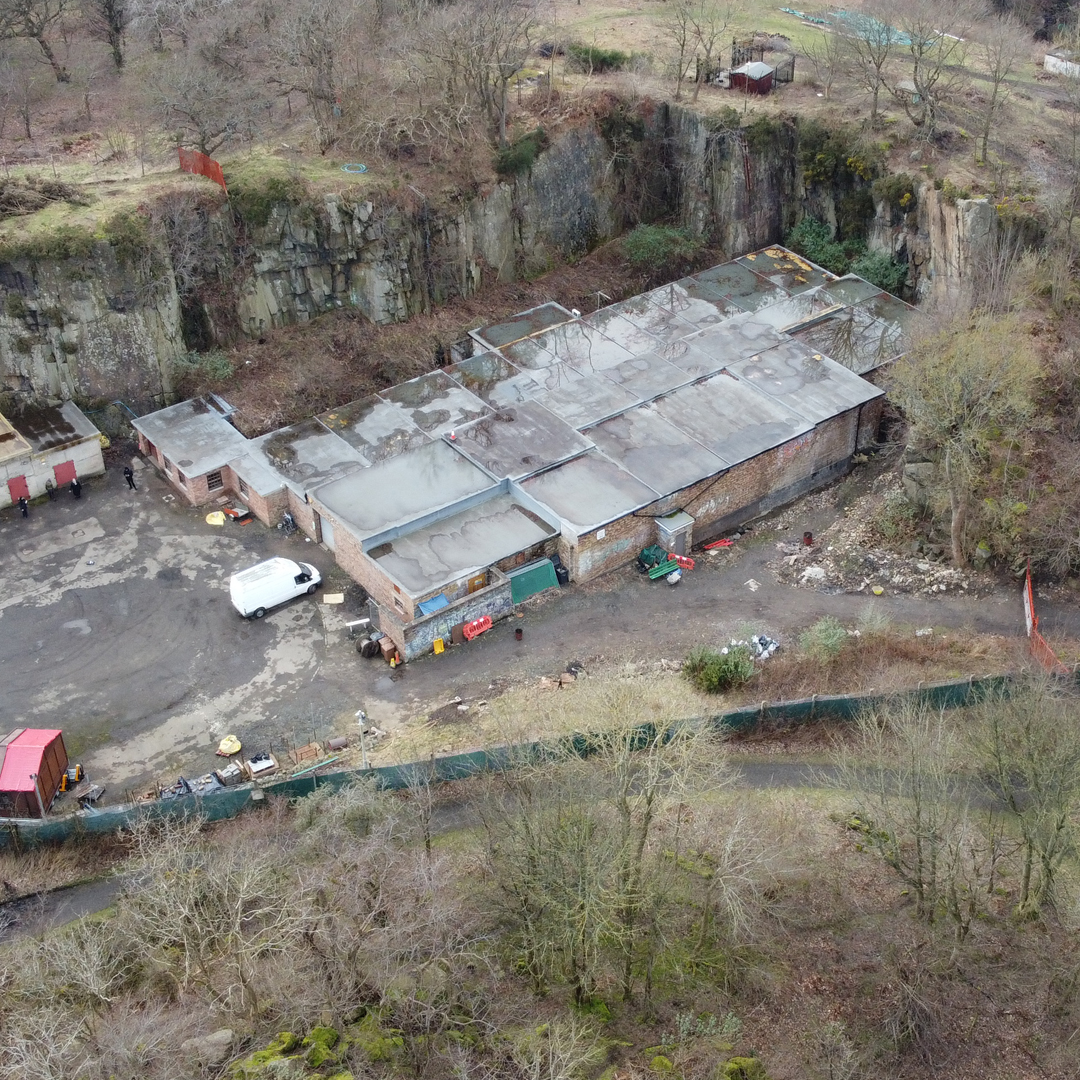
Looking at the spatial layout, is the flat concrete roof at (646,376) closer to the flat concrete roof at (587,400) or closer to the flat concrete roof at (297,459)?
the flat concrete roof at (587,400)

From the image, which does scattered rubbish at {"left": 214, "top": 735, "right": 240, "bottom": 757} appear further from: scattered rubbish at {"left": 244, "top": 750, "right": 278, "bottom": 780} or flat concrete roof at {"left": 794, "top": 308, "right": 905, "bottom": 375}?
flat concrete roof at {"left": 794, "top": 308, "right": 905, "bottom": 375}

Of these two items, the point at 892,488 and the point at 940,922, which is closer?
the point at 940,922

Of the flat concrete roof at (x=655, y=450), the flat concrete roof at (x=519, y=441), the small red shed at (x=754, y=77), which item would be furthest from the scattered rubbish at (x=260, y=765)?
the small red shed at (x=754, y=77)

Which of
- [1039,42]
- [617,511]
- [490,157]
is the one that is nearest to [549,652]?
[617,511]

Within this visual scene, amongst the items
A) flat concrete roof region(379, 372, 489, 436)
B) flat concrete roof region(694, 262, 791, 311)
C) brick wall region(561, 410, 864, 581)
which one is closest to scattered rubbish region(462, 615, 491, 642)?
brick wall region(561, 410, 864, 581)

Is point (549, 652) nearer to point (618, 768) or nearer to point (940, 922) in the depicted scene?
point (618, 768)

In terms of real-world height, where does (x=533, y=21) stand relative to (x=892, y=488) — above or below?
above
